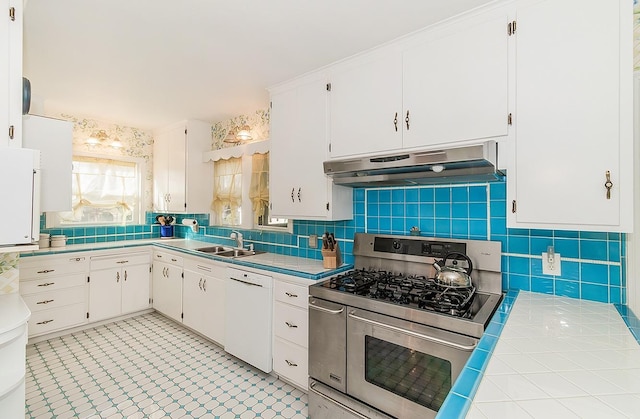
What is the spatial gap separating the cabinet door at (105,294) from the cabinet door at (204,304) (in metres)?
0.99

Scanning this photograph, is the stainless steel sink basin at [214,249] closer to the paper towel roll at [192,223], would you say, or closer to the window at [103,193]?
the paper towel roll at [192,223]

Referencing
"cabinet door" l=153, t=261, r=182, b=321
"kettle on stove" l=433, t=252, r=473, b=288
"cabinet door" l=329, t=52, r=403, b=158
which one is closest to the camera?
"kettle on stove" l=433, t=252, r=473, b=288

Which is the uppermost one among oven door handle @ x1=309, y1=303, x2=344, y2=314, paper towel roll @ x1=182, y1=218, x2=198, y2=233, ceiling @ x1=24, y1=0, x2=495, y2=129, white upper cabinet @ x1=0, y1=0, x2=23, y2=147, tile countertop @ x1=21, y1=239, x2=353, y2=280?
ceiling @ x1=24, y1=0, x2=495, y2=129

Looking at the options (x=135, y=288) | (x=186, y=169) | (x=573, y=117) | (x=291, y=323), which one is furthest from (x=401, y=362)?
(x=135, y=288)

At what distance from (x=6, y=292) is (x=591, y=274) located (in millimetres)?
3311

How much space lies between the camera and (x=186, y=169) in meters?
3.92

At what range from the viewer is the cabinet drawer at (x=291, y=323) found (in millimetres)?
2188

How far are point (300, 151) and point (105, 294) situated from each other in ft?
9.87

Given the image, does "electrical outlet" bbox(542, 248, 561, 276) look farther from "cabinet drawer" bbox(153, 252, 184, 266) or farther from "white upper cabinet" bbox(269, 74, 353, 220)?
"cabinet drawer" bbox(153, 252, 184, 266)

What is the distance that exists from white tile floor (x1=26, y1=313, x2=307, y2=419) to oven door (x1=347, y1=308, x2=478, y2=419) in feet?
2.23

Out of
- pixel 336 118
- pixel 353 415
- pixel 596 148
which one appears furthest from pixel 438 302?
pixel 336 118

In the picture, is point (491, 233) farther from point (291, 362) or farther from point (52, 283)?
point (52, 283)

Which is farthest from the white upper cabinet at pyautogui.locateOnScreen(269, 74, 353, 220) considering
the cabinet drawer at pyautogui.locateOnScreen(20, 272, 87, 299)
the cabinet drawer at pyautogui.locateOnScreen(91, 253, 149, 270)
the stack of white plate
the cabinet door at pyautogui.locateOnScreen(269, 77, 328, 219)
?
the stack of white plate

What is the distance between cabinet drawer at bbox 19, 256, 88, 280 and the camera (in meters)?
3.07
